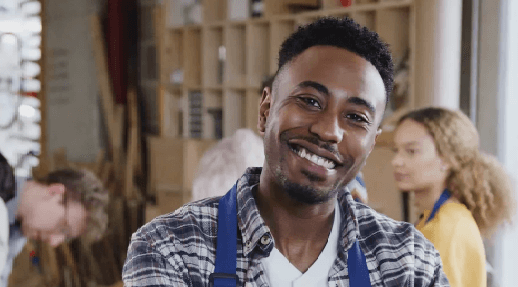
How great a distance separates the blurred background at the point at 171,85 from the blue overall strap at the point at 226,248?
84.2 inches

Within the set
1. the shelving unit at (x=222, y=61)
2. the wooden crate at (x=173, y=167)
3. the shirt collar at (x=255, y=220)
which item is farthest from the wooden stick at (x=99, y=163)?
the shirt collar at (x=255, y=220)

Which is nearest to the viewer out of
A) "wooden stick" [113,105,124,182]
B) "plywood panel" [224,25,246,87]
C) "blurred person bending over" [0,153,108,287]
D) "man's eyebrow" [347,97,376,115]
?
"man's eyebrow" [347,97,376,115]

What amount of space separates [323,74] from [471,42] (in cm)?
225

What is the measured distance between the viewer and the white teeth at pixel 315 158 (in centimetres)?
99

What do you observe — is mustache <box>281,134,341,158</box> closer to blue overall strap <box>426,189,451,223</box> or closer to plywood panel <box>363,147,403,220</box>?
blue overall strap <box>426,189,451,223</box>

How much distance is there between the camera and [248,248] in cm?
99

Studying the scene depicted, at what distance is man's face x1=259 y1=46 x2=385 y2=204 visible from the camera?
1.00 metres

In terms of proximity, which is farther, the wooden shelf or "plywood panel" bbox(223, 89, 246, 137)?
"plywood panel" bbox(223, 89, 246, 137)

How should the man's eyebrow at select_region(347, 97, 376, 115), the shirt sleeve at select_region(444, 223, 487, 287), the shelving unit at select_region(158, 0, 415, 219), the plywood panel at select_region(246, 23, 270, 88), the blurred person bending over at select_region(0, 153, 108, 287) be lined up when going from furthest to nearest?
the plywood panel at select_region(246, 23, 270, 88) → the shelving unit at select_region(158, 0, 415, 219) → the blurred person bending over at select_region(0, 153, 108, 287) → the shirt sleeve at select_region(444, 223, 487, 287) → the man's eyebrow at select_region(347, 97, 376, 115)

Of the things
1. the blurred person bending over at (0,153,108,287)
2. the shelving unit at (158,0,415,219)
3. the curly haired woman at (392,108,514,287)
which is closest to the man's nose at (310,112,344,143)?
the curly haired woman at (392,108,514,287)

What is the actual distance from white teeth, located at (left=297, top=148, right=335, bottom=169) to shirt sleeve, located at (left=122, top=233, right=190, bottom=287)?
0.31 metres

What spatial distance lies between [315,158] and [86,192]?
195 centimetres

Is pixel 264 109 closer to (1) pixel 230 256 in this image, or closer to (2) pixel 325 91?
(2) pixel 325 91

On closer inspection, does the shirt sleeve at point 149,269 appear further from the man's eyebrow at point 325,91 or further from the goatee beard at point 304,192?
the man's eyebrow at point 325,91
